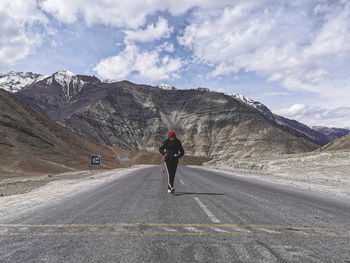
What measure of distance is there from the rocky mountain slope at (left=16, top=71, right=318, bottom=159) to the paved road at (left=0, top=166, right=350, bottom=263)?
92561 millimetres

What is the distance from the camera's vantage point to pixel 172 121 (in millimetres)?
128500

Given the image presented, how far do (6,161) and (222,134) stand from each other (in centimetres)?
9186

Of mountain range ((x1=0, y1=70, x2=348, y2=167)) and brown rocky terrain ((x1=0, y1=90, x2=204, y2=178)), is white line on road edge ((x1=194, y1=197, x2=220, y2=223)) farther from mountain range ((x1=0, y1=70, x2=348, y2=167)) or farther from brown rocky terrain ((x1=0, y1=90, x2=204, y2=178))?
mountain range ((x1=0, y1=70, x2=348, y2=167))

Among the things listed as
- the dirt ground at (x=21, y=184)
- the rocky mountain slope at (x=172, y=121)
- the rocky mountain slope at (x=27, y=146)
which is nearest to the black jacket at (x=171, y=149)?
the dirt ground at (x=21, y=184)

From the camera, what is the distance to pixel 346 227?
15.8 ft

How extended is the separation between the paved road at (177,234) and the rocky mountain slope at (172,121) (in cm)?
9256

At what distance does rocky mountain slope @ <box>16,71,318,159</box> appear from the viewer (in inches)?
3991

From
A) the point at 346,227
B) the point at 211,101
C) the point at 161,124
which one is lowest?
the point at 346,227

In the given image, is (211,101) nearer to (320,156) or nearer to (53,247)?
(320,156)

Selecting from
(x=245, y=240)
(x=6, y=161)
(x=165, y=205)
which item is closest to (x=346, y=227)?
(x=245, y=240)

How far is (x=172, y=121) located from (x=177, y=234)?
124503 millimetres

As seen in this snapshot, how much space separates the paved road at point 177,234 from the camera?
3303mm

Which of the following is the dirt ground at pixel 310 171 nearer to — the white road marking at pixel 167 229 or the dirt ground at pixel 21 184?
the white road marking at pixel 167 229

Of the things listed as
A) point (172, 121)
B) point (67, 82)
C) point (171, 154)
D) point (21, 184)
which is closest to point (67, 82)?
point (67, 82)
